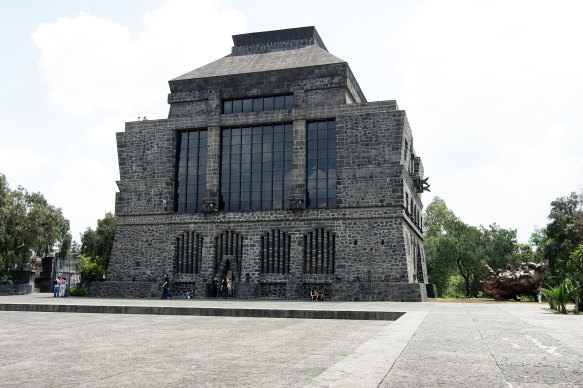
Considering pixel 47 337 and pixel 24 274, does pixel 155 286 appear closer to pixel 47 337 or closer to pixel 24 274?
pixel 24 274

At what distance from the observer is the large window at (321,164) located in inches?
1323

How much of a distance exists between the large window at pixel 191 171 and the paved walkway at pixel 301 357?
24.0 metres

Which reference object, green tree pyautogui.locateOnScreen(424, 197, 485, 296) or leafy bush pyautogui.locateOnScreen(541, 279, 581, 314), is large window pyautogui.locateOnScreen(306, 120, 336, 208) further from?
green tree pyautogui.locateOnScreen(424, 197, 485, 296)

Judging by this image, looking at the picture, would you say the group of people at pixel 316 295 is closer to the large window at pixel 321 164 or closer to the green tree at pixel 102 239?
the large window at pixel 321 164

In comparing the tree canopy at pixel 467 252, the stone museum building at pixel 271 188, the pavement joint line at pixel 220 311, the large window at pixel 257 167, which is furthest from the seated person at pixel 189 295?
the tree canopy at pixel 467 252

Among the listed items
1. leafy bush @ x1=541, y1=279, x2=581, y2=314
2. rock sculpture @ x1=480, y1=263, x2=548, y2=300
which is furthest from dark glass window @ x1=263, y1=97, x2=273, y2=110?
leafy bush @ x1=541, y1=279, x2=581, y2=314

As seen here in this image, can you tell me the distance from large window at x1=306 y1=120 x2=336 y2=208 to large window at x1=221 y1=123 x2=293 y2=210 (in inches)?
57.5

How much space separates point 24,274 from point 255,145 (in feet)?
84.6

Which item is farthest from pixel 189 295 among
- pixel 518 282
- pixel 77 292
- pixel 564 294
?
pixel 564 294

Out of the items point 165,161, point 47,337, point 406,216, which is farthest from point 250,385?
point 165,161

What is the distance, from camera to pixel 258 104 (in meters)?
36.7

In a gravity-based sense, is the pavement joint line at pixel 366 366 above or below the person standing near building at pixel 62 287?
below

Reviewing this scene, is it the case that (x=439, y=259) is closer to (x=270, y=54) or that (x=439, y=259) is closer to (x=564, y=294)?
(x=270, y=54)

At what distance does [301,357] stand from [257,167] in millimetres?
27550
